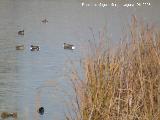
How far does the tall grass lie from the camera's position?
4.83m

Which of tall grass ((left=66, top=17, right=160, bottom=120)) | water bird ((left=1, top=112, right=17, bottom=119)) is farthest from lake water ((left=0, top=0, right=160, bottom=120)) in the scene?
tall grass ((left=66, top=17, right=160, bottom=120))

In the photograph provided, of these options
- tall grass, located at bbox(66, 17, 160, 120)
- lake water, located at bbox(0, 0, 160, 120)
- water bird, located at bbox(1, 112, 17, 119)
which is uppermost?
tall grass, located at bbox(66, 17, 160, 120)

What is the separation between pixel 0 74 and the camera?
1430 cm

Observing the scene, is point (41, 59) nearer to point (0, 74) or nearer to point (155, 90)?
point (0, 74)

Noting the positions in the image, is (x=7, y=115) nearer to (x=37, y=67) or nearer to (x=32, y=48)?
(x=37, y=67)

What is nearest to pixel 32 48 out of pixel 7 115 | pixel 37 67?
pixel 37 67

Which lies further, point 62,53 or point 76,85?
point 62,53

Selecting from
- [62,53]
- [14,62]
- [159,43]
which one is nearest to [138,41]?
[159,43]

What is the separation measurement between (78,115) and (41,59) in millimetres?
12462

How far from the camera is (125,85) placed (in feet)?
16.3

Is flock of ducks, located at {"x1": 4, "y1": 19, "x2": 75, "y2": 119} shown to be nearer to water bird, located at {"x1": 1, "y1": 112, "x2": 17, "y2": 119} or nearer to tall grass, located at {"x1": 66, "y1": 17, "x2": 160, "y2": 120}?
water bird, located at {"x1": 1, "y1": 112, "x2": 17, "y2": 119}

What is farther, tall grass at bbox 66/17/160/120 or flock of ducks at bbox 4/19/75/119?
flock of ducks at bbox 4/19/75/119

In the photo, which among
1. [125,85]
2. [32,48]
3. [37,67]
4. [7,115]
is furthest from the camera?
[32,48]

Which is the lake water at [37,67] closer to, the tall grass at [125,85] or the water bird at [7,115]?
the water bird at [7,115]
